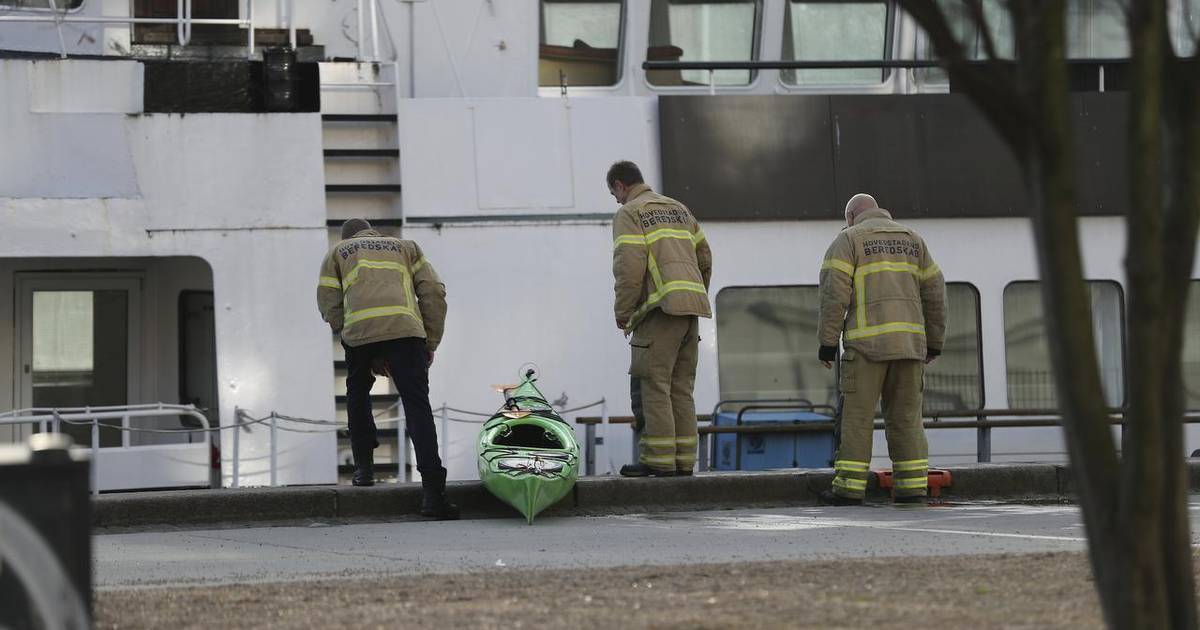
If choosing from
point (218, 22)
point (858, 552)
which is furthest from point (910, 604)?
point (218, 22)

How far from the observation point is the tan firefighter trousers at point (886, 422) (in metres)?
10.2

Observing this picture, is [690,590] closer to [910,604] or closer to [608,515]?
[910,604]

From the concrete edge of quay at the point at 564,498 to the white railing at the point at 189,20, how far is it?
456cm

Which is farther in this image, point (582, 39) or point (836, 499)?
point (582, 39)

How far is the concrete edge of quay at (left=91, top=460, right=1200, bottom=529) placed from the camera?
987 centimetres

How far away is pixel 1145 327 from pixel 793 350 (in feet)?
33.6

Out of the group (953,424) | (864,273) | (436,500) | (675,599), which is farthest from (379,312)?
(953,424)

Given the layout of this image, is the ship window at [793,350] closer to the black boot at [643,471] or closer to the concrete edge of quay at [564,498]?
the concrete edge of quay at [564,498]

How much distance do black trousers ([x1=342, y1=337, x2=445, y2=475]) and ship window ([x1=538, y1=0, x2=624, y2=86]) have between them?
5.28 m

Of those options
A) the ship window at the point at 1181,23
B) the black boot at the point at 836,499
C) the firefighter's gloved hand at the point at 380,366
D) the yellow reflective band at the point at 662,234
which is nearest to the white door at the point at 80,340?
the firefighter's gloved hand at the point at 380,366

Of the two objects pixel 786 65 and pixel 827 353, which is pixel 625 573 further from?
pixel 786 65

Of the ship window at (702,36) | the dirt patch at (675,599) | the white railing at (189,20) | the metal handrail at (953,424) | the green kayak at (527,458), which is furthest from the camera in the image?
the ship window at (702,36)

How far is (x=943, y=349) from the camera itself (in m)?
14.1

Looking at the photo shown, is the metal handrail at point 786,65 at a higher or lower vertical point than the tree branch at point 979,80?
higher
